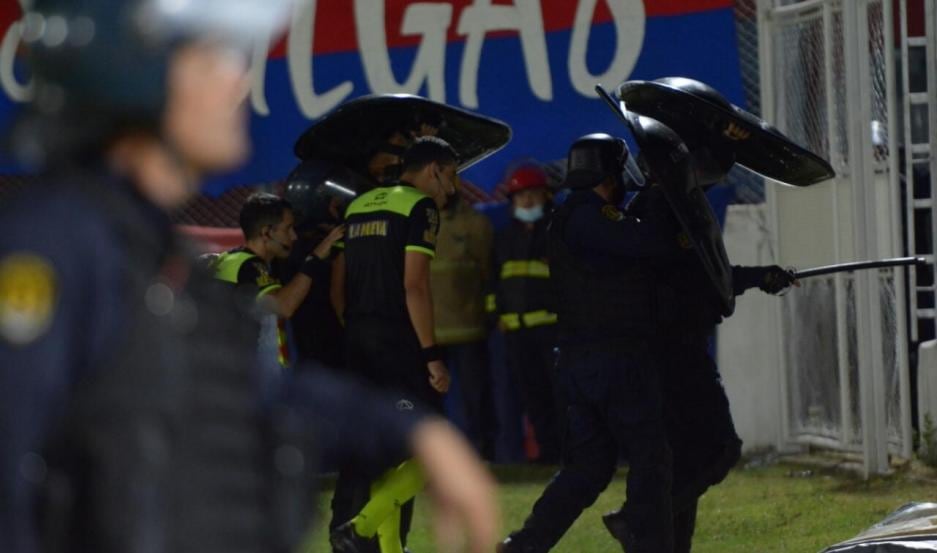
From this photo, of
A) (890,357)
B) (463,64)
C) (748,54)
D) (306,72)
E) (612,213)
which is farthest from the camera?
(748,54)

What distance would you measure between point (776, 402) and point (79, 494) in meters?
8.90

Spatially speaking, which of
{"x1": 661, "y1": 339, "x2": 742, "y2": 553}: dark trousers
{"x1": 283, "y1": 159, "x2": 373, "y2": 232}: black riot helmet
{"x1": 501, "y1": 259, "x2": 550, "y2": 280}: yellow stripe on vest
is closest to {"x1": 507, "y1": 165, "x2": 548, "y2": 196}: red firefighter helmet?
{"x1": 501, "y1": 259, "x2": 550, "y2": 280}: yellow stripe on vest

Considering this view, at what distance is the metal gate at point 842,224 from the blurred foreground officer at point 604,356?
3087mm

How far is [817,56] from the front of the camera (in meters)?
10.1

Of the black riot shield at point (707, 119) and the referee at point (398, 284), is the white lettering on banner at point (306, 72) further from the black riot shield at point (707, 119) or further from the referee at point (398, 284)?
the black riot shield at point (707, 119)

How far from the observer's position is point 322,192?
7293mm

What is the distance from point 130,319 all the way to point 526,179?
8.57 meters

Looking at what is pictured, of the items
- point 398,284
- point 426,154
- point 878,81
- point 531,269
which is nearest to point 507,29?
point 531,269

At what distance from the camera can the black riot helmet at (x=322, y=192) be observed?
23.8 feet

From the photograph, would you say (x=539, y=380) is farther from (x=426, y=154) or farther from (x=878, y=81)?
(x=426, y=154)

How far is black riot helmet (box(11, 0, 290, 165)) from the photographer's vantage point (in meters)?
2.13

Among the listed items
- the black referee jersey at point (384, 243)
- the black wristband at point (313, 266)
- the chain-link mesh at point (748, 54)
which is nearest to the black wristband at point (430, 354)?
the black referee jersey at point (384, 243)

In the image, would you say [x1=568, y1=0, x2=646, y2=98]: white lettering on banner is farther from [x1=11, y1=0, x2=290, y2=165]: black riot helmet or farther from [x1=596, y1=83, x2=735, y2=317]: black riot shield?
[x1=11, y1=0, x2=290, y2=165]: black riot helmet

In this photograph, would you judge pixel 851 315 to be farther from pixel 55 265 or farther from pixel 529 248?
pixel 55 265
